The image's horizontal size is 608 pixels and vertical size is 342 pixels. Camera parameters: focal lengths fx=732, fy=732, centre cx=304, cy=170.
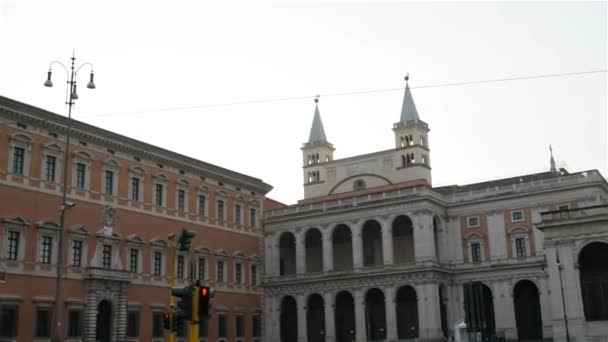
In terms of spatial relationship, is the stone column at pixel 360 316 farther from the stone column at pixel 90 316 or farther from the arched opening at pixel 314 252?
the stone column at pixel 90 316

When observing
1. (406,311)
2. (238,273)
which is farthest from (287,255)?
(406,311)

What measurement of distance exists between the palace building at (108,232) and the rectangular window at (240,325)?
0.17 metres

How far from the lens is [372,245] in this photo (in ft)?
213

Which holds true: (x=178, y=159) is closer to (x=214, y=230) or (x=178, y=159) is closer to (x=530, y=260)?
(x=214, y=230)

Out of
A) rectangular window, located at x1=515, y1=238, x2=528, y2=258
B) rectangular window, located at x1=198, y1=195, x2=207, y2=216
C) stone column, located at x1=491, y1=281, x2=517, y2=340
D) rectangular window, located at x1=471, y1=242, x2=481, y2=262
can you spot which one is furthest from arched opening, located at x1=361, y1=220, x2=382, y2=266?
rectangular window, located at x1=198, y1=195, x2=207, y2=216

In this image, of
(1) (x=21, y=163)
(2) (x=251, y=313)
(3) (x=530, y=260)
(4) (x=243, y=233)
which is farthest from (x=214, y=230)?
(3) (x=530, y=260)

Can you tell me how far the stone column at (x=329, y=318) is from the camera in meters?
61.2

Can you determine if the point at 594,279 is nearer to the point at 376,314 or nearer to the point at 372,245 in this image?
the point at 376,314

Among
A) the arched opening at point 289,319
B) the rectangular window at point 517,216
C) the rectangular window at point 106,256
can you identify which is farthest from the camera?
the arched opening at point 289,319

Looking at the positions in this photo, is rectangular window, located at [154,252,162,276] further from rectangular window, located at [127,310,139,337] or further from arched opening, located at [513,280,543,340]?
arched opening, located at [513,280,543,340]

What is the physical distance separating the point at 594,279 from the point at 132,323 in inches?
1122

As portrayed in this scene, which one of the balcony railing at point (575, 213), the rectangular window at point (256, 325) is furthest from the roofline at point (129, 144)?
the balcony railing at point (575, 213)

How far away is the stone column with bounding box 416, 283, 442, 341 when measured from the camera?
5650cm

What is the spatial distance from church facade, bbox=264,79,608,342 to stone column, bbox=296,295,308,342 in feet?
0.28
